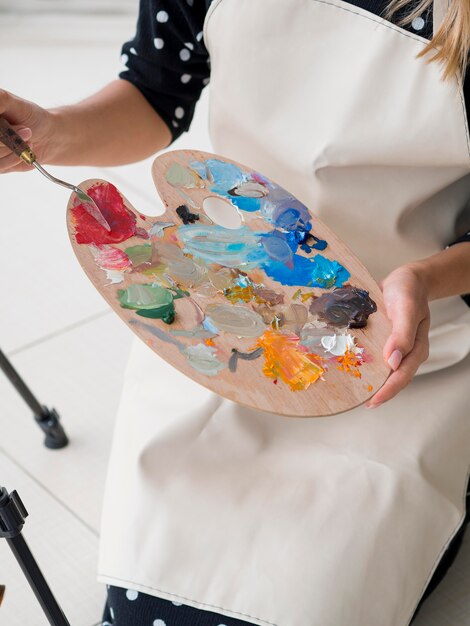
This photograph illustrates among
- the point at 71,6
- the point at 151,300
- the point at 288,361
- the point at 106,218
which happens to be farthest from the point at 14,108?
the point at 71,6

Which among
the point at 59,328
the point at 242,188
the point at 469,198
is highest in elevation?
the point at 242,188

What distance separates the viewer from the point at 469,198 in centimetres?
95

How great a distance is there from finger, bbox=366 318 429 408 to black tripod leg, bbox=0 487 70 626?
1.10 feet

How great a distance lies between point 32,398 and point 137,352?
0.30 meters

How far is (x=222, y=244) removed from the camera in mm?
837

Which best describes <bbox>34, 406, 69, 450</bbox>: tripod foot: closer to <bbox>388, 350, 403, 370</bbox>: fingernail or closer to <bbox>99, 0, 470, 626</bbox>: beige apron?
<bbox>99, 0, 470, 626</bbox>: beige apron

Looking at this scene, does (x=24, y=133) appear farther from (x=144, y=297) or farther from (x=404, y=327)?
(x=404, y=327)

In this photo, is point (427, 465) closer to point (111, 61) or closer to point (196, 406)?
point (196, 406)

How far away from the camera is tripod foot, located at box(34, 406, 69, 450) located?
4.27ft

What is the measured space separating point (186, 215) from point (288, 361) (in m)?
0.21

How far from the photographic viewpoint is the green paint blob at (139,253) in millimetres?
778

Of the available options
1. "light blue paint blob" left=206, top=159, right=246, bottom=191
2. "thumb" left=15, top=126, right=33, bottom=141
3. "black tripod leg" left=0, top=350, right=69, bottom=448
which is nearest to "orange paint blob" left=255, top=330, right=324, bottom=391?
"light blue paint blob" left=206, top=159, right=246, bottom=191

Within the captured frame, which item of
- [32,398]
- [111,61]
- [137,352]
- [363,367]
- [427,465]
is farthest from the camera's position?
[111,61]

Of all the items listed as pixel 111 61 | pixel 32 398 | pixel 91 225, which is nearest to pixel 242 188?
pixel 91 225
